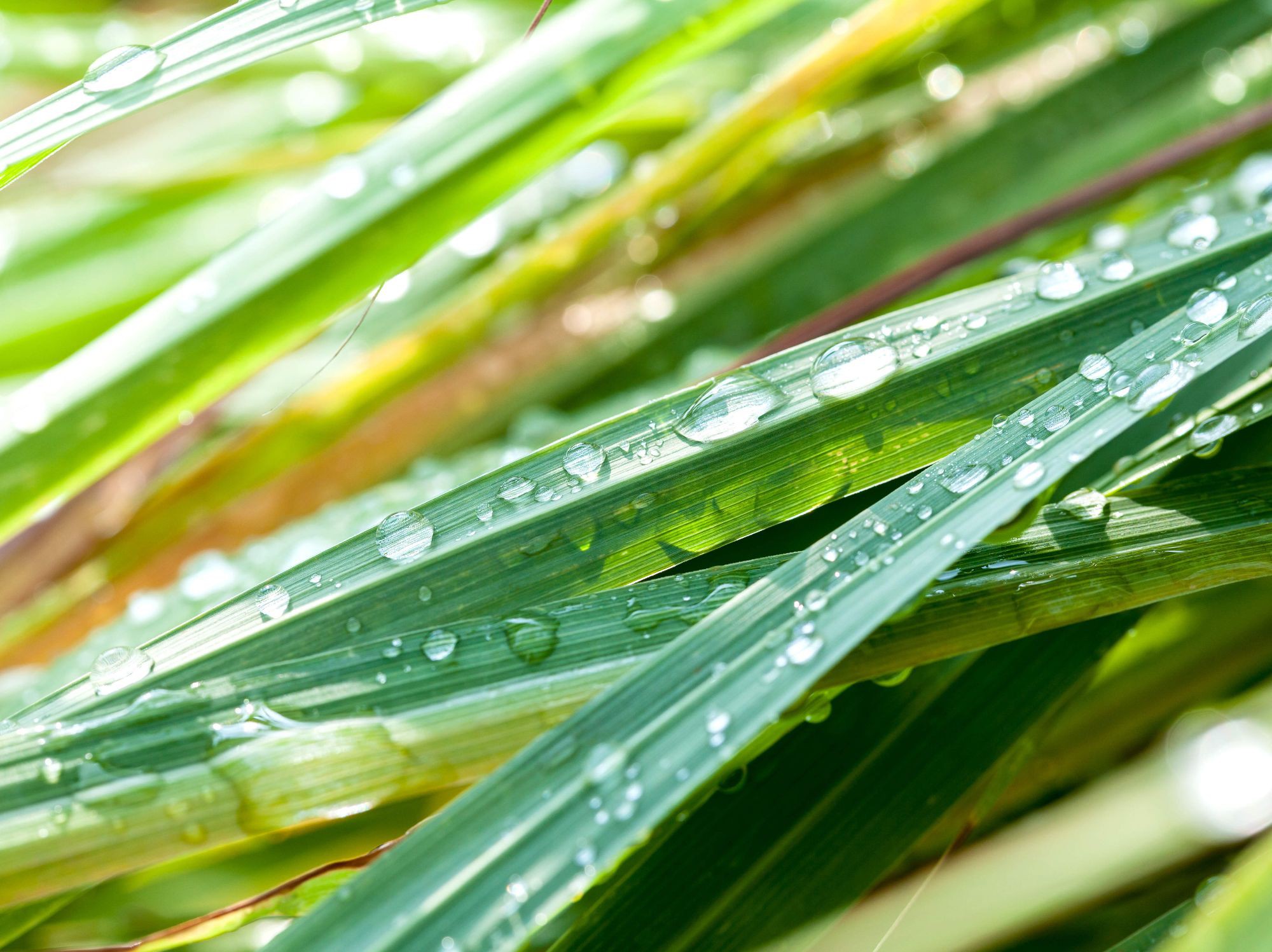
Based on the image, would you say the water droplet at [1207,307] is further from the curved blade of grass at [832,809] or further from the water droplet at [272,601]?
the water droplet at [272,601]

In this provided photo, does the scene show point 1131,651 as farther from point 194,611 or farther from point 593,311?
point 194,611

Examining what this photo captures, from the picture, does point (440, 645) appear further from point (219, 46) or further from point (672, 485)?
point (219, 46)

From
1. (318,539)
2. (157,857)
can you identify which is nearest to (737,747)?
(157,857)

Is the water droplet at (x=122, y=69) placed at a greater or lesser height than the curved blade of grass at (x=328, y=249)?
greater

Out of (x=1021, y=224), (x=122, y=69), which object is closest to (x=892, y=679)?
(x=1021, y=224)

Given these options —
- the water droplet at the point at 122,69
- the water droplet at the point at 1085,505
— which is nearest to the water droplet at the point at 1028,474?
the water droplet at the point at 1085,505

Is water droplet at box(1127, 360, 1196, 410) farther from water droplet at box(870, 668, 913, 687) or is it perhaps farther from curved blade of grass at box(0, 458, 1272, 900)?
water droplet at box(870, 668, 913, 687)

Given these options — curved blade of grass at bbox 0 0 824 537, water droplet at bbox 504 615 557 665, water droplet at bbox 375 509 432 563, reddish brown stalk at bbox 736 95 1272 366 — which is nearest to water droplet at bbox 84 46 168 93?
curved blade of grass at bbox 0 0 824 537
